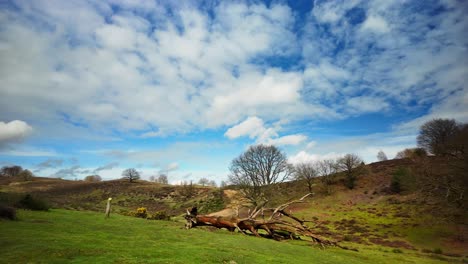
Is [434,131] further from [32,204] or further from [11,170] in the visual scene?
[11,170]

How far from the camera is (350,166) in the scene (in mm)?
67562

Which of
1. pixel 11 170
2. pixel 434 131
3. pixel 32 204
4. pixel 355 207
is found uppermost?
pixel 434 131

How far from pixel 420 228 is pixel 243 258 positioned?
124 ft

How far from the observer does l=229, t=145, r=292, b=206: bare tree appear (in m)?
55.2

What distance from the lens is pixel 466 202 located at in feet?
88.5

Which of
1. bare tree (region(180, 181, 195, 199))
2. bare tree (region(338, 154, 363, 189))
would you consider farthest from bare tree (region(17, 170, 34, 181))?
bare tree (region(338, 154, 363, 189))

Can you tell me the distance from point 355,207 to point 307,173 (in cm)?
1797

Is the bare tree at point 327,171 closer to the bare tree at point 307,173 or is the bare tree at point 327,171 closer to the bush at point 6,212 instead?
the bare tree at point 307,173

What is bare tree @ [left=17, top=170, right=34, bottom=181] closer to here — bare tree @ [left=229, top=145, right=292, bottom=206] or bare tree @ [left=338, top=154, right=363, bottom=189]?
bare tree @ [left=229, top=145, right=292, bottom=206]

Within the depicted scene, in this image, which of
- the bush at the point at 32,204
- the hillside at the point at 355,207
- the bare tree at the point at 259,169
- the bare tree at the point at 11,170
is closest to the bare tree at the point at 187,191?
the hillside at the point at 355,207

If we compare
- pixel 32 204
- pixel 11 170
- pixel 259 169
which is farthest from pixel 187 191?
pixel 11 170

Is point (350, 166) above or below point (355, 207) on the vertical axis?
above

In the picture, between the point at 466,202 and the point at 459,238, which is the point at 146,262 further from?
the point at 459,238

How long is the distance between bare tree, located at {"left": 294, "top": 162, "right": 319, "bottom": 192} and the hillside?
2.32 m
